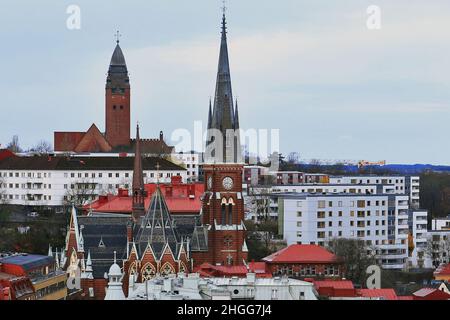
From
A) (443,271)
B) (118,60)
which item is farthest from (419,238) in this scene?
(118,60)

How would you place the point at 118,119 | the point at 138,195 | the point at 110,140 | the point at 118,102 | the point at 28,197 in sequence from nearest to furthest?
the point at 138,195 < the point at 28,197 < the point at 118,102 < the point at 118,119 < the point at 110,140

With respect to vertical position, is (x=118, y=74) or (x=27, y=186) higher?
(x=118, y=74)

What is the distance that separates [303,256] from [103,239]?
15.4 feet

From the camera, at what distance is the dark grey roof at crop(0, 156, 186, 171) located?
4688 centimetres

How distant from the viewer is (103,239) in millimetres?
28750

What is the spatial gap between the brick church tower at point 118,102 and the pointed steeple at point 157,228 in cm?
971

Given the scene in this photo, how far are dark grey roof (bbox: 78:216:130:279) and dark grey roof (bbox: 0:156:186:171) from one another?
57.0ft

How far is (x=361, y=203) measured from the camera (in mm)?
39406

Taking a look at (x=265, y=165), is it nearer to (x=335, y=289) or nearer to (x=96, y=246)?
(x=96, y=246)

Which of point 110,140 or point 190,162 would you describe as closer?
point 190,162

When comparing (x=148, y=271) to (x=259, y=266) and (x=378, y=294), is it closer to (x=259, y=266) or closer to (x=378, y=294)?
(x=259, y=266)

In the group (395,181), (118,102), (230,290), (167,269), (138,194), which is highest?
(118,102)

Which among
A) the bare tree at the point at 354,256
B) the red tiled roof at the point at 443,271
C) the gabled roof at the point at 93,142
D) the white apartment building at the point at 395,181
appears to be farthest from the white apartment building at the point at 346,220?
the gabled roof at the point at 93,142
